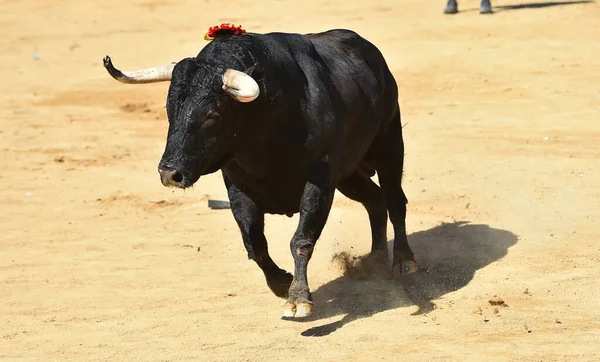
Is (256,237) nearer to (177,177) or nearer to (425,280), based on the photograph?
(177,177)

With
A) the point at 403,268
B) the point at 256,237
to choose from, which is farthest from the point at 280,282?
the point at 403,268

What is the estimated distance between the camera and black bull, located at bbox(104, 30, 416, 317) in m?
7.08

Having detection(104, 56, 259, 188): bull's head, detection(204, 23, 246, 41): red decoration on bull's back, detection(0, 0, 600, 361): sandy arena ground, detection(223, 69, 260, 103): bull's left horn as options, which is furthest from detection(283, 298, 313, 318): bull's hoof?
detection(204, 23, 246, 41): red decoration on bull's back

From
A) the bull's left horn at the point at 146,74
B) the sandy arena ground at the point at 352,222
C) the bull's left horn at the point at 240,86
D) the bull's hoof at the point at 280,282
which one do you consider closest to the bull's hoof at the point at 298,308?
the sandy arena ground at the point at 352,222

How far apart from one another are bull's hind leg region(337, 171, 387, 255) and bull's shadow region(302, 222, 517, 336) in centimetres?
35

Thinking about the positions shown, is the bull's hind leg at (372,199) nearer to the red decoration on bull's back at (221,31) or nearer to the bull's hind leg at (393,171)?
the bull's hind leg at (393,171)

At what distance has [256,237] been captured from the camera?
7844 mm

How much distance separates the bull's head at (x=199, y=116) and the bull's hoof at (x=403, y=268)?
74.0 inches

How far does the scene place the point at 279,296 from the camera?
26.2ft

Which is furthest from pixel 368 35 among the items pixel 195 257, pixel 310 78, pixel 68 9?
pixel 310 78

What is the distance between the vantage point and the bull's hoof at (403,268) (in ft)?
27.7

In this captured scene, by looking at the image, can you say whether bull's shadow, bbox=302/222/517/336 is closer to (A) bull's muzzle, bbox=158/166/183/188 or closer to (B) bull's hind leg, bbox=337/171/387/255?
(B) bull's hind leg, bbox=337/171/387/255

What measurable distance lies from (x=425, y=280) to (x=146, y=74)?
2557 mm

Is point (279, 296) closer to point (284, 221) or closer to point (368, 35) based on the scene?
point (284, 221)
